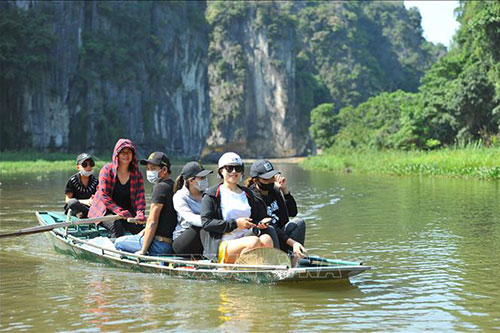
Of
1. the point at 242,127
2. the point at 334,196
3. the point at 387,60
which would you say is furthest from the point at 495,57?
the point at 387,60

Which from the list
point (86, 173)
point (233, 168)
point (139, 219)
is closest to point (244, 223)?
point (233, 168)

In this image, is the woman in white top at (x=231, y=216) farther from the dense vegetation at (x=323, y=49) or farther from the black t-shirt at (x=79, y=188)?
the dense vegetation at (x=323, y=49)

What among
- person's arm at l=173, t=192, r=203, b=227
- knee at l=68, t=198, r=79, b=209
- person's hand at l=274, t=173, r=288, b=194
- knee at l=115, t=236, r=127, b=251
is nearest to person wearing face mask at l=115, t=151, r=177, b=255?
person's arm at l=173, t=192, r=203, b=227

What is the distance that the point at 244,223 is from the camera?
708cm

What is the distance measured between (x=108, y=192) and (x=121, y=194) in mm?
178

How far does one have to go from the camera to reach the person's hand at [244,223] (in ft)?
23.2

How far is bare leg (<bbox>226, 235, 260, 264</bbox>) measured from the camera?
713 centimetres

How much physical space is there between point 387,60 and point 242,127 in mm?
41256

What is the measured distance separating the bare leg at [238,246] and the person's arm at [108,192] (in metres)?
2.07

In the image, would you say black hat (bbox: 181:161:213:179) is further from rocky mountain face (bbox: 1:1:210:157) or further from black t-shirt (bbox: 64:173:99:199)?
rocky mountain face (bbox: 1:1:210:157)

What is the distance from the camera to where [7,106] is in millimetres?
47875

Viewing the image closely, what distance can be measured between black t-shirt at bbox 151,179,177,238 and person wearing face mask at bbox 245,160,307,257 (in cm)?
92

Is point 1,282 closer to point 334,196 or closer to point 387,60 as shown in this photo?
Answer: point 334,196

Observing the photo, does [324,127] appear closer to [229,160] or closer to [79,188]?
[79,188]
